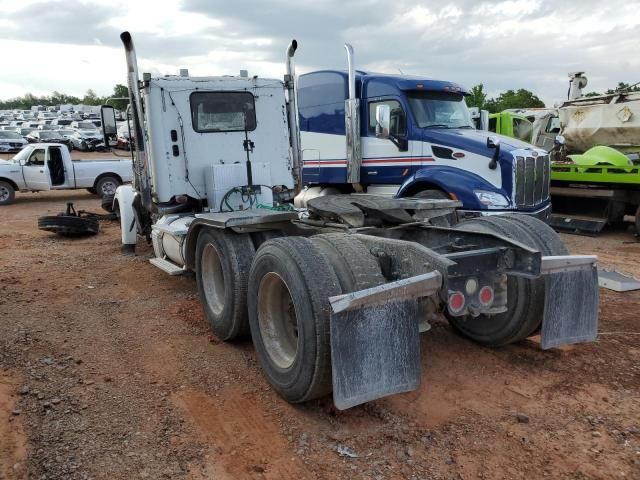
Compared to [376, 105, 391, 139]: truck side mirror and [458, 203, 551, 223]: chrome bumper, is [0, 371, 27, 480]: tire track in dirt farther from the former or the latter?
[376, 105, 391, 139]: truck side mirror

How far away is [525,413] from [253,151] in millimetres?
4736

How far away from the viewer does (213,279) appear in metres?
5.60

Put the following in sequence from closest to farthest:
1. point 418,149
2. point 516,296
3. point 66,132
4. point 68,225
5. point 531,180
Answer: point 516,296 → point 531,180 → point 418,149 → point 68,225 → point 66,132

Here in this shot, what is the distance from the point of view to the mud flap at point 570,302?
4.02m

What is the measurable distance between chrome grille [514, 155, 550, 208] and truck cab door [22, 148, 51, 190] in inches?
555

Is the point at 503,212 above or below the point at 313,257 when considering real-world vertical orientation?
below

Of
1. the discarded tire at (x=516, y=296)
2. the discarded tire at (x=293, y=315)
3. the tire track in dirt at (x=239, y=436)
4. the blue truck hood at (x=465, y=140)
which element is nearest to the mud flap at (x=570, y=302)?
the discarded tire at (x=516, y=296)

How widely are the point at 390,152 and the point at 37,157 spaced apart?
12.4m

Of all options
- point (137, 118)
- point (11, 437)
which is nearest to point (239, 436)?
point (11, 437)

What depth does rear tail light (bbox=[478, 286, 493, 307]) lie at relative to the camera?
382 cm

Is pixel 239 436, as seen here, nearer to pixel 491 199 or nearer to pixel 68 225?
pixel 491 199

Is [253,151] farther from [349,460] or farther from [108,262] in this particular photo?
[349,460]

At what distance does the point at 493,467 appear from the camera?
3.11m

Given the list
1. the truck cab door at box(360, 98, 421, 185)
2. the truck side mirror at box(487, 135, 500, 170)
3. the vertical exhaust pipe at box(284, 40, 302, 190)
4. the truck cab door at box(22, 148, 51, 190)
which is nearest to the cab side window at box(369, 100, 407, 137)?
the truck cab door at box(360, 98, 421, 185)
